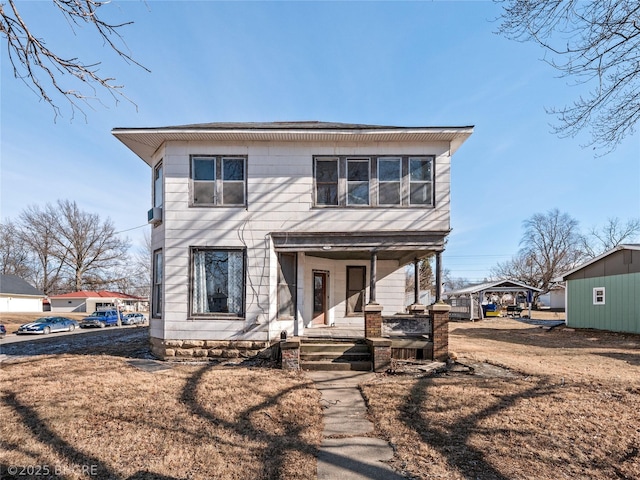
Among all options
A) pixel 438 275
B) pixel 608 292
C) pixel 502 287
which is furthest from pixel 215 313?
pixel 502 287

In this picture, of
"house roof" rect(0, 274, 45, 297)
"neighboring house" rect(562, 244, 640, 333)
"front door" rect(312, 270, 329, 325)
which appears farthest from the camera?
"house roof" rect(0, 274, 45, 297)

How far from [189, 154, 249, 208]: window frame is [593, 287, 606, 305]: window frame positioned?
18.7 metres

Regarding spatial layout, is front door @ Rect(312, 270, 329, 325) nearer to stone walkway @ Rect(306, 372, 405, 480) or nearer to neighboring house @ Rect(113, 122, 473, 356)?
neighboring house @ Rect(113, 122, 473, 356)

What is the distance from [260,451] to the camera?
4.29 m

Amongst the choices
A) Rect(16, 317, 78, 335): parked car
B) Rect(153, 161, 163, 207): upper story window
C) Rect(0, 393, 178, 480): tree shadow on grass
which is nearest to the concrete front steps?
Rect(0, 393, 178, 480): tree shadow on grass

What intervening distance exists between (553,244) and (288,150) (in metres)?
55.2

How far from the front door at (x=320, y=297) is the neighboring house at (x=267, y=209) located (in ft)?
8.33

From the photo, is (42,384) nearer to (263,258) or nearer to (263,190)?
(263,258)

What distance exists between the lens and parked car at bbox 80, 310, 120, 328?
88.2 feet

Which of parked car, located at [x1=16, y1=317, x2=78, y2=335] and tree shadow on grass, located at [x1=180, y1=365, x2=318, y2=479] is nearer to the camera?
tree shadow on grass, located at [x1=180, y1=365, x2=318, y2=479]

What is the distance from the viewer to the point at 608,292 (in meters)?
18.1

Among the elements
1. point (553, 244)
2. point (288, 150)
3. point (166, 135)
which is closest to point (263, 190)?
point (288, 150)

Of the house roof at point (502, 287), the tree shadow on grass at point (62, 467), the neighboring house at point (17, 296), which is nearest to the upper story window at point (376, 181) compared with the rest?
the tree shadow on grass at point (62, 467)

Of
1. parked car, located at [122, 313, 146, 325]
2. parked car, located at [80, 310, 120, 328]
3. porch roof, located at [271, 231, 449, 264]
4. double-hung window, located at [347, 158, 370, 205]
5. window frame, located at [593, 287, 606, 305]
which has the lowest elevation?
parked car, located at [122, 313, 146, 325]
